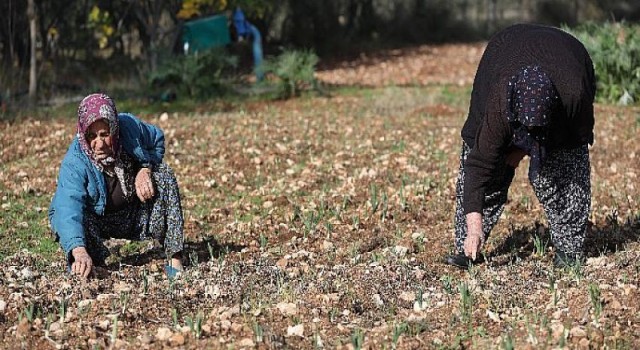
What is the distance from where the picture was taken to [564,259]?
215 inches

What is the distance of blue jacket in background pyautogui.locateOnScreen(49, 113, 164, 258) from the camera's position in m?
5.13

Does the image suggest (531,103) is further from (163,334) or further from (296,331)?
(163,334)

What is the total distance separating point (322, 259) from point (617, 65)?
862 centimetres

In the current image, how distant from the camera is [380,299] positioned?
4918 mm

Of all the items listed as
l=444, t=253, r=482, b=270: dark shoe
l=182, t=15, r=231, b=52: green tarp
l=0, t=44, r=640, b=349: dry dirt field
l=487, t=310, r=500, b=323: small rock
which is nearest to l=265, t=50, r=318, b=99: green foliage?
l=182, t=15, r=231, b=52: green tarp

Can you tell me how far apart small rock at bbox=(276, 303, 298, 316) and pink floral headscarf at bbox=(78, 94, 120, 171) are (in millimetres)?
1350

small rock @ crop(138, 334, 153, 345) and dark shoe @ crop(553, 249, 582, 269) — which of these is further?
dark shoe @ crop(553, 249, 582, 269)

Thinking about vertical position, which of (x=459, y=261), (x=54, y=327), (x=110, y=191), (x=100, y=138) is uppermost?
(x=100, y=138)

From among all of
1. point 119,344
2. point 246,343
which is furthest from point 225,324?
point 119,344

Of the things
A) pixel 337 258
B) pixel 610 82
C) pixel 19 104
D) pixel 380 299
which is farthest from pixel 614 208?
pixel 19 104

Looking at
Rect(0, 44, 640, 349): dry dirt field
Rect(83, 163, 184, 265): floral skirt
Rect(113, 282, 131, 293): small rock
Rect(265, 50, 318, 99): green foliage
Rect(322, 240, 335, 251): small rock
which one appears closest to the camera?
Rect(0, 44, 640, 349): dry dirt field

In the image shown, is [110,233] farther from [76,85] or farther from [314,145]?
[76,85]

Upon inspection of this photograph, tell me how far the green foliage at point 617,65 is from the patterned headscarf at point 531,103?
907 cm

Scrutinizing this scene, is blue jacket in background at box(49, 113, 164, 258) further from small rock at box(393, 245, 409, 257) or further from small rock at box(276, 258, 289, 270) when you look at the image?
small rock at box(393, 245, 409, 257)
